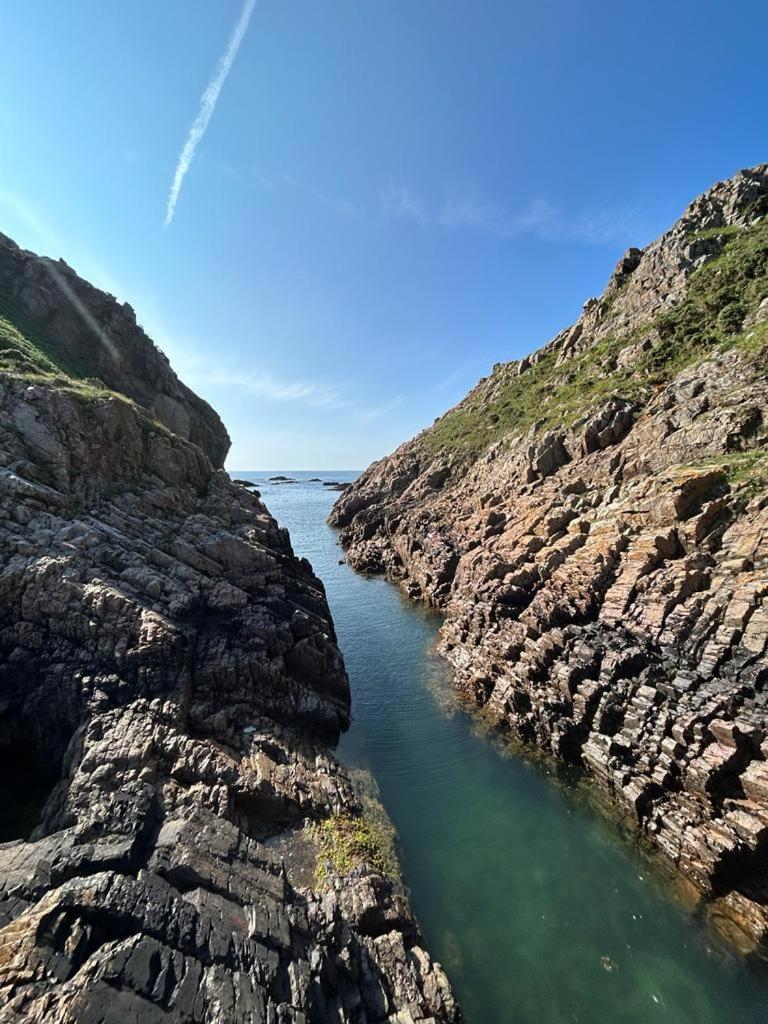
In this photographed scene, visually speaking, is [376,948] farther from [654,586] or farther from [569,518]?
[569,518]

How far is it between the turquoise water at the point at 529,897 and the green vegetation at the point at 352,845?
87cm

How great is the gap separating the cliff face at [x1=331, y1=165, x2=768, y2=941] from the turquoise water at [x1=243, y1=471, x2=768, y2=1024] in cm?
188

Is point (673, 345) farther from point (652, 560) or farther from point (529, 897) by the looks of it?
point (529, 897)

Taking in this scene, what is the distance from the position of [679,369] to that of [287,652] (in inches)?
1807

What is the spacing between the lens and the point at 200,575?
96.8ft

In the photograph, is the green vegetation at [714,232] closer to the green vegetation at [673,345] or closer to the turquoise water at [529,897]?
the green vegetation at [673,345]

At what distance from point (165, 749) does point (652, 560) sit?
29168 millimetres

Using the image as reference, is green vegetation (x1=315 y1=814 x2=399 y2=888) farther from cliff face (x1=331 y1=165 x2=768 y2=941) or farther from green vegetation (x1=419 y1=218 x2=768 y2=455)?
green vegetation (x1=419 y1=218 x2=768 y2=455)

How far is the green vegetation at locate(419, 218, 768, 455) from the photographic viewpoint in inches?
1740

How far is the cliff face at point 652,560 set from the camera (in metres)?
18.9

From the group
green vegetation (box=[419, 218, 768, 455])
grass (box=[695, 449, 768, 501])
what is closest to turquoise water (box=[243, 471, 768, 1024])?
grass (box=[695, 449, 768, 501])

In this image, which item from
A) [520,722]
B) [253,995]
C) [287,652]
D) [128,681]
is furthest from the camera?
[287,652]

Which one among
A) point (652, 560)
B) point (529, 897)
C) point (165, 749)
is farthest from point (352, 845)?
point (652, 560)

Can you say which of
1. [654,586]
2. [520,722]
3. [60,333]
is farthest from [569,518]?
[60,333]
